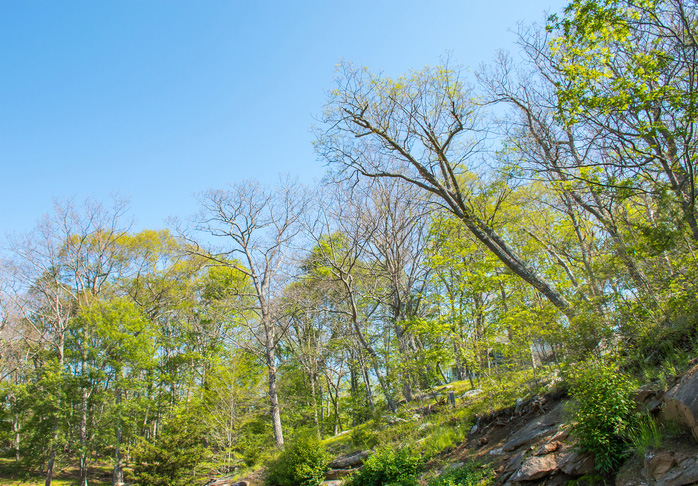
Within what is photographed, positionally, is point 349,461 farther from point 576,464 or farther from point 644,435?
point 644,435

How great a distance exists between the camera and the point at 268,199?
17031mm

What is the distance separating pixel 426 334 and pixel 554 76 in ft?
24.9

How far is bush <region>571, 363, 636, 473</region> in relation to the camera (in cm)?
438

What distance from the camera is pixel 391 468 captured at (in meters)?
7.53

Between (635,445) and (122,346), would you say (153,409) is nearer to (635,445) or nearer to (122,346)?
(122,346)

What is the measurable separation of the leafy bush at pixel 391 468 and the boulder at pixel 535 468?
2.60m

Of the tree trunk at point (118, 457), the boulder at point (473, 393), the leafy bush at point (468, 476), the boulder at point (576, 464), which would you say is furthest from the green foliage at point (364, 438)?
the tree trunk at point (118, 457)

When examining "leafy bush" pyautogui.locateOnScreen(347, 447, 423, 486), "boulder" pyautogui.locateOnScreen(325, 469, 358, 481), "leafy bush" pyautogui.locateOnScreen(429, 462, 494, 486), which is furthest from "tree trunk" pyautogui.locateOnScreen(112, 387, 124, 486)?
"leafy bush" pyautogui.locateOnScreen(429, 462, 494, 486)

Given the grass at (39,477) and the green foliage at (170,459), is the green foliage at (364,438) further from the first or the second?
the grass at (39,477)

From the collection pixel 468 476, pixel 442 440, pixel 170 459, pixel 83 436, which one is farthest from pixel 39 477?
pixel 468 476

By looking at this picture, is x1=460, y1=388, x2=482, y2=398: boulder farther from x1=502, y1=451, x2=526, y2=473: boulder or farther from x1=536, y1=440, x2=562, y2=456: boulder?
x1=536, y1=440, x2=562, y2=456: boulder

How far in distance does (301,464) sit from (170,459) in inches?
174

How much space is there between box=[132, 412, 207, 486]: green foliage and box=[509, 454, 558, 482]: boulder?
382 inches

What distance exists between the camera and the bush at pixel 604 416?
14.4 ft
